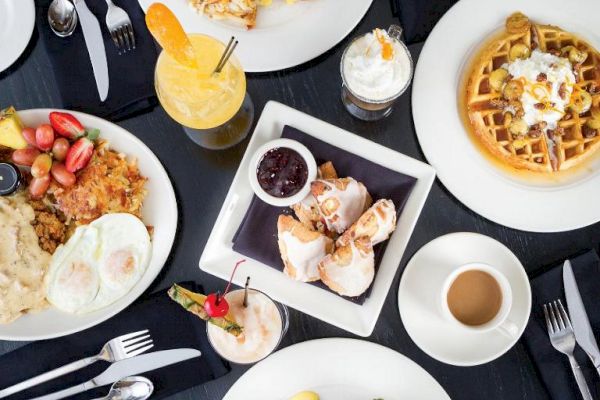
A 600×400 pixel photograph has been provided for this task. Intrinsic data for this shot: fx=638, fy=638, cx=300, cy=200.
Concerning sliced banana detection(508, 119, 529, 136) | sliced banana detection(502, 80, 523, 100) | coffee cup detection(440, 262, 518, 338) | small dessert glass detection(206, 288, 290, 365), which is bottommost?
small dessert glass detection(206, 288, 290, 365)

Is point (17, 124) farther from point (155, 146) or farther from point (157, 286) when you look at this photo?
point (157, 286)

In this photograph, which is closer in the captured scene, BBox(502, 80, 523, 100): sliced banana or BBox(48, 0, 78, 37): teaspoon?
BBox(502, 80, 523, 100): sliced banana

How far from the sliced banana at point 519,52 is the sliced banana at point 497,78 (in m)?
0.05

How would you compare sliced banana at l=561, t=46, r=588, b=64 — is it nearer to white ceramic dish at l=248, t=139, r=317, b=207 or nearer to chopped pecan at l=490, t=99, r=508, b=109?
chopped pecan at l=490, t=99, r=508, b=109

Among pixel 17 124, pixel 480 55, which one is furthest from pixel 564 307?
pixel 17 124

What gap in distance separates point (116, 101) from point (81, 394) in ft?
3.12

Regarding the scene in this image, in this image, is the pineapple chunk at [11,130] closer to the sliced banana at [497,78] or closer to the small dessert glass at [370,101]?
the small dessert glass at [370,101]

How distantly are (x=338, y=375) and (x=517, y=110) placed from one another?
99cm

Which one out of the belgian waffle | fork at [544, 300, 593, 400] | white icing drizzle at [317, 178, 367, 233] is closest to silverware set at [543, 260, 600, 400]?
fork at [544, 300, 593, 400]

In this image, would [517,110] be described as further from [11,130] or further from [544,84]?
[11,130]

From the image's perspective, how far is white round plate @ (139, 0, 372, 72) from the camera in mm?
1989

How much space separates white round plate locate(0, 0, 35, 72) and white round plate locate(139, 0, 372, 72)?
378 millimetres

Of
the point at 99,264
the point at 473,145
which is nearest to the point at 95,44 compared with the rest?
the point at 99,264

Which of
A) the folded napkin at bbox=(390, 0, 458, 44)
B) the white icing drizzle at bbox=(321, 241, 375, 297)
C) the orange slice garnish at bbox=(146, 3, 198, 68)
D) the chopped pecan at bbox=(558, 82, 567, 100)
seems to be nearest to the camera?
the orange slice garnish at bbox=(146, 3, 198, 68)
